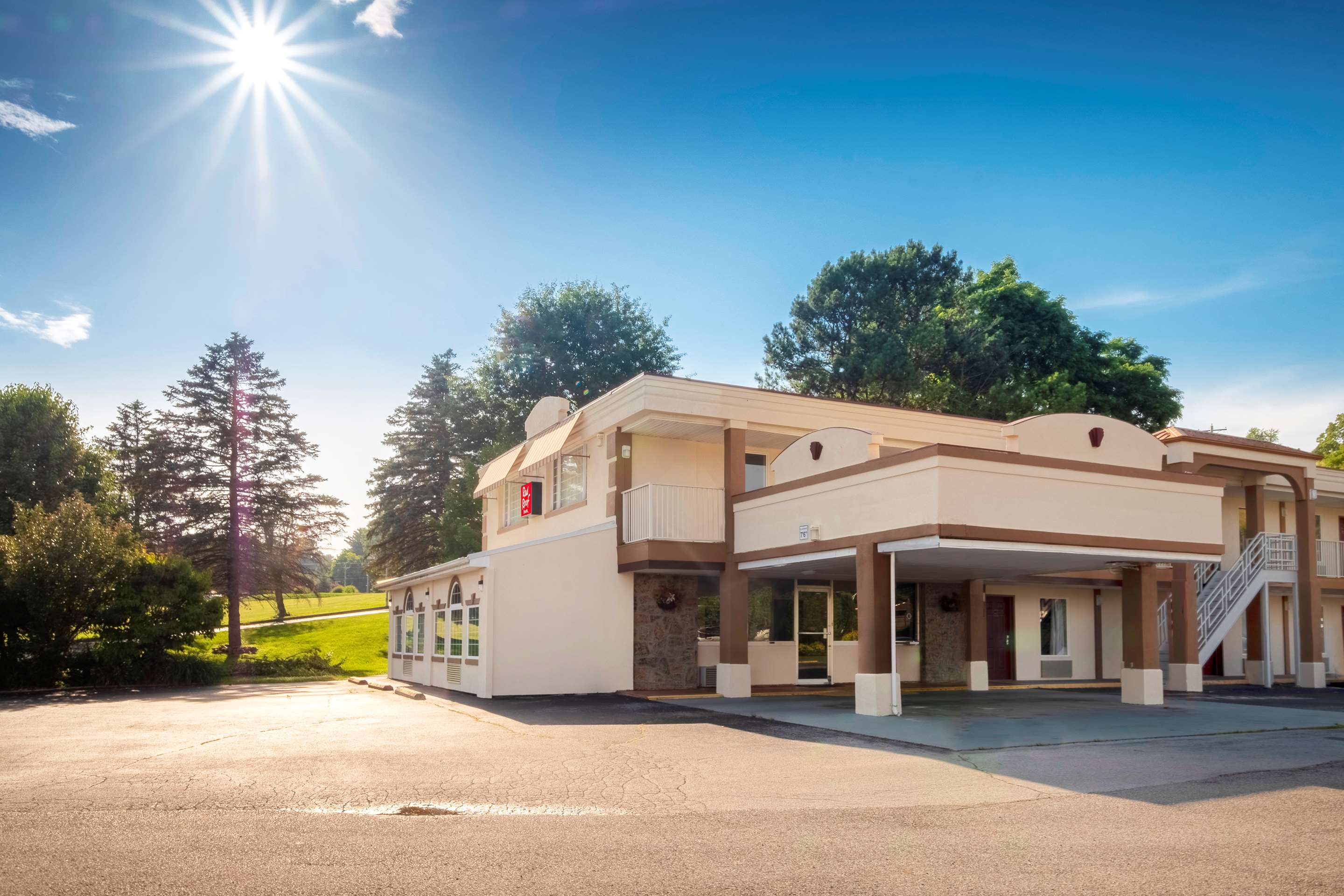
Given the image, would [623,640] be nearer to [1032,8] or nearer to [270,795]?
[270,795]

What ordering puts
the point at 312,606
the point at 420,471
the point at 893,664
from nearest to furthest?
the point at 893,664
the point at 420,471
the point at 312,606

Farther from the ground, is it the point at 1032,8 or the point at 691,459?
the point at 1032,8

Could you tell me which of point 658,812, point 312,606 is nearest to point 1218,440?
point 658,812

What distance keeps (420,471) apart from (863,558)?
3752 centimetres

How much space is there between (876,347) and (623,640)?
2524 centimetres

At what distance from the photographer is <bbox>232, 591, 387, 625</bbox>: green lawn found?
6266 cm

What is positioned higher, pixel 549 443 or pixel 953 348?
pixel 953 348

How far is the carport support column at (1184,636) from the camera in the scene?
2061 centimetres

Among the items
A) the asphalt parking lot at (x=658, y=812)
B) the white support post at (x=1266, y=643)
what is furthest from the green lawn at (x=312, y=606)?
the asphalt parking lot at (x=658, y=812)

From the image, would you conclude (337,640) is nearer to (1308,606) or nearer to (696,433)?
(696,433)

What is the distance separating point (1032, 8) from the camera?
627 inches

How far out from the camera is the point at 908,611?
23312 millimetres

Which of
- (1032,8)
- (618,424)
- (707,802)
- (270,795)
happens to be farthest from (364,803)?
(1032,8)

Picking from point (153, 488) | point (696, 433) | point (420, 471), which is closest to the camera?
point (696, 433)
